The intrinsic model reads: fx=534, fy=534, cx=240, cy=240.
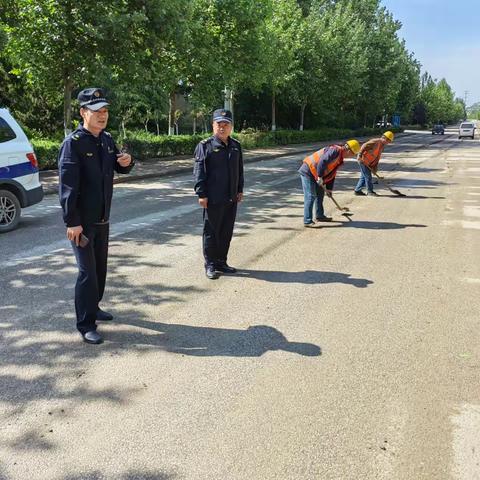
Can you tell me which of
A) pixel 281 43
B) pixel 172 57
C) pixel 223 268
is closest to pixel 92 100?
pixel 223 268

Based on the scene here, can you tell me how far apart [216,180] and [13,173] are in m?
4.09

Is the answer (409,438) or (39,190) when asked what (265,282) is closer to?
(409,438)

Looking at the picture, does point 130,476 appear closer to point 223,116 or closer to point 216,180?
point 216,180

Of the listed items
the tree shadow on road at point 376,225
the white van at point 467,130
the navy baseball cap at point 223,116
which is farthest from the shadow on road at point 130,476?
the white van at point 467,130

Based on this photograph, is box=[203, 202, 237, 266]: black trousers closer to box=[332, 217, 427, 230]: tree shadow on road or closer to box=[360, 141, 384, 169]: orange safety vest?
box=[332, 217, 427, 230]: tree shadow on road

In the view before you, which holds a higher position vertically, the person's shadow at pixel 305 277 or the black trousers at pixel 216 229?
the black trousers at pixel 216 229

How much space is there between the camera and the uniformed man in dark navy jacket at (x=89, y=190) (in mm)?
3936

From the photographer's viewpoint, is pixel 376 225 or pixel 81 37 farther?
pixel 81 37

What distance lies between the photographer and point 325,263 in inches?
263

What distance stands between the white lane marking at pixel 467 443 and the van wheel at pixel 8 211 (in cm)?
705

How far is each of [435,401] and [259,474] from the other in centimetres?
138

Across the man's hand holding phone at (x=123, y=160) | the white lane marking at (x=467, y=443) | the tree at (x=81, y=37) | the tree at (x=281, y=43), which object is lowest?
the white lane marking at (x=467, y=443)

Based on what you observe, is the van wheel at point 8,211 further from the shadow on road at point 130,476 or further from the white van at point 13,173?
the shadow on road at point 130,476

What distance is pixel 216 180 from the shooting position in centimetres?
587
